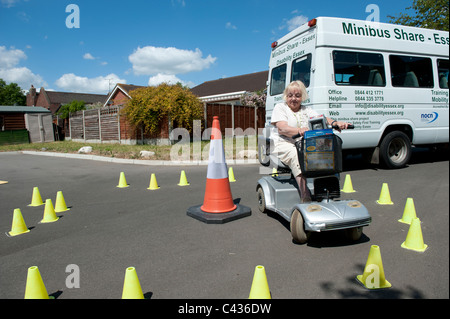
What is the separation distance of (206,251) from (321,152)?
5.73 ft

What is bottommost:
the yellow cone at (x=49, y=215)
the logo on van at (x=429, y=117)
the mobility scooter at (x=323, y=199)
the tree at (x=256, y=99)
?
the yellow cone at (x=49, y=215)

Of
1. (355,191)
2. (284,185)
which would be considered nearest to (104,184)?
(284,185)

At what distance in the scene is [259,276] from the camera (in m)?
2.30

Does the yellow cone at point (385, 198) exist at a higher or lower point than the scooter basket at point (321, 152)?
lower

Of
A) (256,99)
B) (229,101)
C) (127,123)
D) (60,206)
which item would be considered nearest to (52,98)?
(229,101)

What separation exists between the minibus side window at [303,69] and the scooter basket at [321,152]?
13.5 ft

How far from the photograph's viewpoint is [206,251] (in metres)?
3.44

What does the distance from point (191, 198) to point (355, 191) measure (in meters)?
3.25

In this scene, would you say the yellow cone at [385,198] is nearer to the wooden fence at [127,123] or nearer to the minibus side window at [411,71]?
the minibus side window at [411,71]

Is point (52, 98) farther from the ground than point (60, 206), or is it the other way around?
point (52, 98)

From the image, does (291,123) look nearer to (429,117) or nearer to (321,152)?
(321,152)

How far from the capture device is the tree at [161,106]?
47.8ft

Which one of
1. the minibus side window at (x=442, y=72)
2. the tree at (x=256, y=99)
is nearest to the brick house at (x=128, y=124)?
the tree at (x=256, y=99)

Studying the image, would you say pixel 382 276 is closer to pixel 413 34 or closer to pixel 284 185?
pixel 284 185
